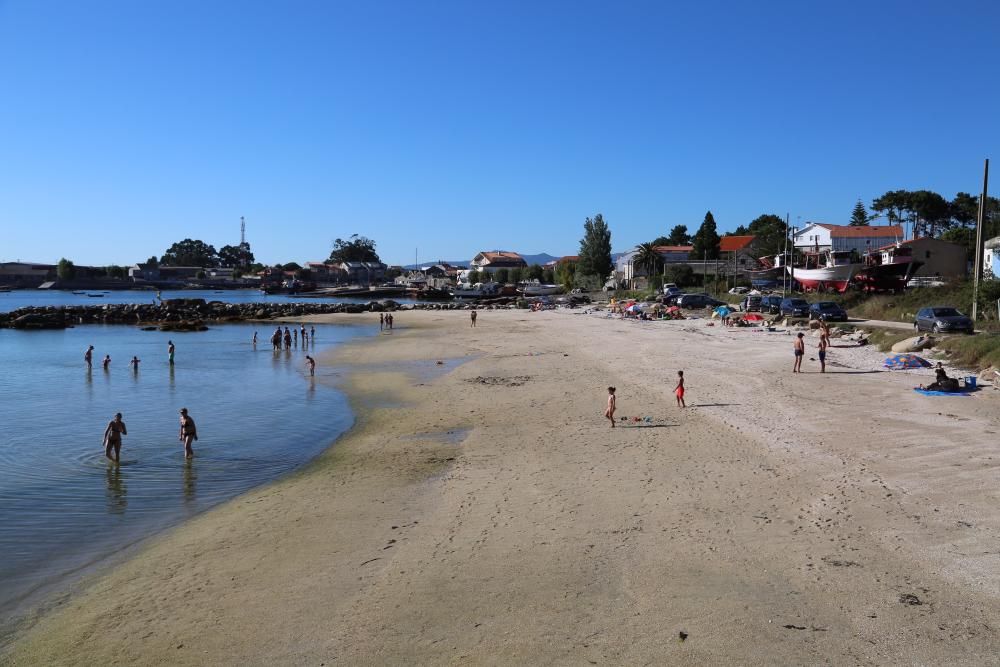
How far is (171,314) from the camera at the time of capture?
7425 centimetres

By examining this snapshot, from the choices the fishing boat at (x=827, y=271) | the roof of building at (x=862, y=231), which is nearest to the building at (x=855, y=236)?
the roof of building at (x=862, y=231)

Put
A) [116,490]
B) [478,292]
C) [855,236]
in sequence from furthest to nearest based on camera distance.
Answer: [478,292]
[855,236]
[116,490]

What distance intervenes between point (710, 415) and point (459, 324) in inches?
1680

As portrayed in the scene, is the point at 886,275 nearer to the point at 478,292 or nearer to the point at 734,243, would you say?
the point at 734,243

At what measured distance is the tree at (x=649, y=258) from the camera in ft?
292

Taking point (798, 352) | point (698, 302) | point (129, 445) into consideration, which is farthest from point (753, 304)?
point (129, 445)

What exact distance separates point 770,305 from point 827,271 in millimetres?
8182

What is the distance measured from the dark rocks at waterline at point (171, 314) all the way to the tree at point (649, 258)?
1506 centimetres

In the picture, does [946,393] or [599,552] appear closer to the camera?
[599,552]

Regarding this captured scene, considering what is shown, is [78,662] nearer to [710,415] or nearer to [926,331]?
[710,415]

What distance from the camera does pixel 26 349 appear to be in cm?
4541

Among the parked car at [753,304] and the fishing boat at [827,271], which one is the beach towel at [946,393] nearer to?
the parked car at [753,304]

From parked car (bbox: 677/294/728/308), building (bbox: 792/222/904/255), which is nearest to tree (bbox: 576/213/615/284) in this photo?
building (bbox: 792/222/904/255)

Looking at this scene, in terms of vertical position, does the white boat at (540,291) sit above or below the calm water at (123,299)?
above
